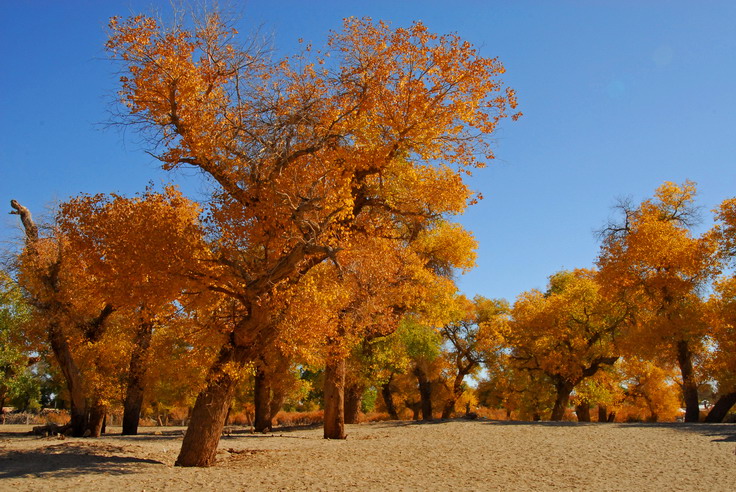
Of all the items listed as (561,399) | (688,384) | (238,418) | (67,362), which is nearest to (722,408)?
(688,384)

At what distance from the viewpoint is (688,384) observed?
896 inches

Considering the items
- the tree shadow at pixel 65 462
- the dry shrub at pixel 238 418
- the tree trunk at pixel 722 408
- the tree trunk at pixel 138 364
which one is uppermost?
the tree trunk at pixel 138 364

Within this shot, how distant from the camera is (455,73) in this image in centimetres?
1245

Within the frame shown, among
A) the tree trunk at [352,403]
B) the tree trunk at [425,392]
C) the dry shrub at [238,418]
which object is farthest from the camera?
the dry shrub at [238,418]

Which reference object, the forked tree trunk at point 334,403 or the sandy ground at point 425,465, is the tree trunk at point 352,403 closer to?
the forked tree trunk at point 334,403

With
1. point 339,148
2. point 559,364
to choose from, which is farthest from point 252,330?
point 559,364

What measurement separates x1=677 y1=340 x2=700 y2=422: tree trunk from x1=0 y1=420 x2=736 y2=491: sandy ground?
25.1 ft

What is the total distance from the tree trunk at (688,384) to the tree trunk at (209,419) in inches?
794

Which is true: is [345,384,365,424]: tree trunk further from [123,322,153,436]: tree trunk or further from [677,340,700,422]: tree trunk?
[677,340,700,422]: tree trunk

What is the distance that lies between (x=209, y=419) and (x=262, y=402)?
470 inches

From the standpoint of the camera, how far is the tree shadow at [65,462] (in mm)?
9750

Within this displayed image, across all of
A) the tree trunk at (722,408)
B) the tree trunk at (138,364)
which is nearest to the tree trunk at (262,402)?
the tree trunk at (138,364)

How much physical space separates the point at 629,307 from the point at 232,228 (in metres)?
22.3

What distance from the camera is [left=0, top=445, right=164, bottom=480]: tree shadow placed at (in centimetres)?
975
